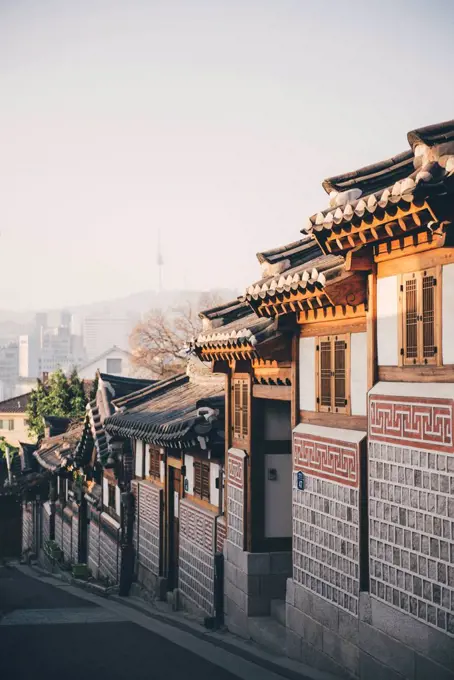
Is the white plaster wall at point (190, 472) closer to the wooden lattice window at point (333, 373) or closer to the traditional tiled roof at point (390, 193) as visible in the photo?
the wooden lattice window at point (333, 373)

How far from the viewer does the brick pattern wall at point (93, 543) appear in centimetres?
3597

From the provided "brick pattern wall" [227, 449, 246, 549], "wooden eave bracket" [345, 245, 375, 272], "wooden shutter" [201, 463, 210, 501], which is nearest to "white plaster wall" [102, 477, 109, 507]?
"wooden shutter" [201, 463, 210, 501]

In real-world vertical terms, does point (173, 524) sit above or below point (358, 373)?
below

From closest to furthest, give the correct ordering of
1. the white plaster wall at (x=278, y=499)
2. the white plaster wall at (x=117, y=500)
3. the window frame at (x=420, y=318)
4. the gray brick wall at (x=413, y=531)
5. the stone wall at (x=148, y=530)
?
the gray brick wall at (x=413, y=531)
the window frame at (x=420, y=318)
the white plaster wall at (x=278, y=499)
the stone wall at (x=148, y=530)
the white plaster wall at (x=117, y=500)

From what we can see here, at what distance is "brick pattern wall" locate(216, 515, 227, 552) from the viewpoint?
70.9 ft

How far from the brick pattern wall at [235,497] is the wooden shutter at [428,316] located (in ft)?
27.2

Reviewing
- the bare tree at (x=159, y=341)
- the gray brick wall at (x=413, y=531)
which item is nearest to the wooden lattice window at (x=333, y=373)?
the gray brick wall at (x=413, y=531)

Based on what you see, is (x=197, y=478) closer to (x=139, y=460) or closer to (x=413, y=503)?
(x=139, y=460)

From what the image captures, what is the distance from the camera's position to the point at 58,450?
134ft

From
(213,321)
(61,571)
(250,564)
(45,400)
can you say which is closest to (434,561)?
(250,564)

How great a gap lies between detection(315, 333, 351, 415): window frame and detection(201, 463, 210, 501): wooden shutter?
24.6ft

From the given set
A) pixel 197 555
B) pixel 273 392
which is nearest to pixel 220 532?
pixel 197 555

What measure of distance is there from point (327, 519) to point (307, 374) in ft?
8.74

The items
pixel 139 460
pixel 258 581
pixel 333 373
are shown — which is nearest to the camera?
pixel 333 373
